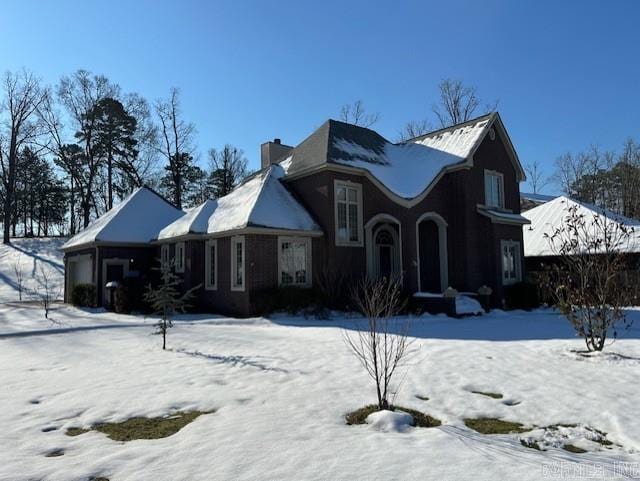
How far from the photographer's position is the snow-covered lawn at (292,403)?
3848mm

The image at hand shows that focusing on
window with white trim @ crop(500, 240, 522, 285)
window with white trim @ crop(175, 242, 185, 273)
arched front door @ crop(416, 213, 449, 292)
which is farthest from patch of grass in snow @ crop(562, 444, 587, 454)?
window with white trim @ crop(175, 242, 185, 273)

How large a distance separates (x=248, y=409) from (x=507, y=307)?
16.0 m

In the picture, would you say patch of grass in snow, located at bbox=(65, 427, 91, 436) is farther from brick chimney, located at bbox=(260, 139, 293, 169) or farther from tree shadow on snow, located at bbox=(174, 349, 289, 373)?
brick chimney, located at bbox=(260, 139, 293, 169)

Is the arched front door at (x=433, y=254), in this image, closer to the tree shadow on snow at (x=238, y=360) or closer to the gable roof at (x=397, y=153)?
the gable roof at (x=397, y=153)

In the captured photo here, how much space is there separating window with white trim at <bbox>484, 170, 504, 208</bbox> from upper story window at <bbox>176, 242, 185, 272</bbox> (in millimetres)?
12819

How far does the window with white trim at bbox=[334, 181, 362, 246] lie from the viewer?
17.5m

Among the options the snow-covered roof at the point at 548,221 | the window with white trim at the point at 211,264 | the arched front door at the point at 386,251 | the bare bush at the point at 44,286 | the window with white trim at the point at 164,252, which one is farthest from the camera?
the bare bush at the point at 44,286

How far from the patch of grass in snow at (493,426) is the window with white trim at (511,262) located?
50.4 ft

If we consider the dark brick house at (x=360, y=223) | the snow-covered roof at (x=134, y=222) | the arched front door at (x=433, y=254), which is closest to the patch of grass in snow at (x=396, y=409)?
the dark brick house at (x=360, y=223)

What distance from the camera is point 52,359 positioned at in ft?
29.0

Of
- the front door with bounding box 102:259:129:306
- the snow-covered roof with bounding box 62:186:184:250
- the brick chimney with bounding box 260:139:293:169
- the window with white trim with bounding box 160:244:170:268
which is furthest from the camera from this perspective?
the brick chimney with bounding box 260:139:293:169

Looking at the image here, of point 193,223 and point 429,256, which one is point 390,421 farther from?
point 429,256

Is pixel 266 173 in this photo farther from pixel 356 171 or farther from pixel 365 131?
pixel 365 131

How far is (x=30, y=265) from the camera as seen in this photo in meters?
33.0
